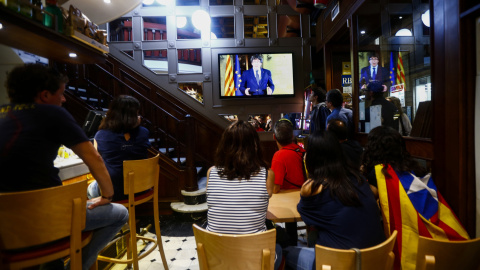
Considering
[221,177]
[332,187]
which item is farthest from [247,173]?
[332,187]

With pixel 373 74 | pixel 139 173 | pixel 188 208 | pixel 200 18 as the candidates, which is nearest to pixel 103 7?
pixel 139 173

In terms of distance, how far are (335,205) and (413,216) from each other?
0.53m

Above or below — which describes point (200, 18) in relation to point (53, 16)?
above

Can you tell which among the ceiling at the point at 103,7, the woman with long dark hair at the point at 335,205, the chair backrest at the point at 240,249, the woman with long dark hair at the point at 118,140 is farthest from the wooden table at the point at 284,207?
the ceiling at the point at 103,7

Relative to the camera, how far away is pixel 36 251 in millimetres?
1185

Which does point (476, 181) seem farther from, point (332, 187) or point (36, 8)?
point (36, 8)

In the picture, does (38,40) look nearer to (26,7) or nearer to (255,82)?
(26,7)

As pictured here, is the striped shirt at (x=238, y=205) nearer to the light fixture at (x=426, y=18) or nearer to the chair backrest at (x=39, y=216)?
the chair backrest at (x=39, y=216)

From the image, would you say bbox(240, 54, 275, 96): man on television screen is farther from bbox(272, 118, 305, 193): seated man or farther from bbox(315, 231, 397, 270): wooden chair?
bbox(315, 231, 397, 270): wooden chair

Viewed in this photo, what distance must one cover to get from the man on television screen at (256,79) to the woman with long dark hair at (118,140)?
370cm

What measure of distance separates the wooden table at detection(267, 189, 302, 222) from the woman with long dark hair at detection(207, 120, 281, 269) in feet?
0.59

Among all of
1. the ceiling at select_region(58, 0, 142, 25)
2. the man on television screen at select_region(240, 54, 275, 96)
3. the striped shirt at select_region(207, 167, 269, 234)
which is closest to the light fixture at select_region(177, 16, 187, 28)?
the man on television screen at select_region(240, 54, 275, 96)

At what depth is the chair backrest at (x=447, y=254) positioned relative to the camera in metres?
1.13

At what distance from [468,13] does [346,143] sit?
1378 mm
